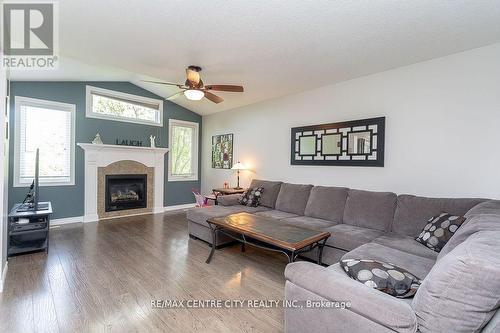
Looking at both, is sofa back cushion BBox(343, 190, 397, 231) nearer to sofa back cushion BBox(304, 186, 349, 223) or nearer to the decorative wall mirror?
sofa back cushion BBox(304, 186, 349, 223)

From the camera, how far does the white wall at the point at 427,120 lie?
2.63m

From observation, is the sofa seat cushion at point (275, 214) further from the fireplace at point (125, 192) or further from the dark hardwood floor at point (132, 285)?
the fireplace at point (125, 192)

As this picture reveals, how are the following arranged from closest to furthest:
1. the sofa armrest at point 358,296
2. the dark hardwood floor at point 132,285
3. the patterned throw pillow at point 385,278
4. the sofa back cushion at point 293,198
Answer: the sofa armrest at point 358,296 < the patterned throw pillow at point 385,278 < the dark hardwood floor at point 132,285 < the sofa back cushion at point 293,198

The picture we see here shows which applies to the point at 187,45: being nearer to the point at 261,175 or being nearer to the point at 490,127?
the point at 261,175

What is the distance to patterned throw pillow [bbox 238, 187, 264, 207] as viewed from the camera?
4.31 metres

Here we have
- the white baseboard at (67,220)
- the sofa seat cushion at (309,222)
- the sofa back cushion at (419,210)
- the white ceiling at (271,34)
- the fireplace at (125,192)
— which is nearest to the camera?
the white ceiling at (271,34)

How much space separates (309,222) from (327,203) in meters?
0.47

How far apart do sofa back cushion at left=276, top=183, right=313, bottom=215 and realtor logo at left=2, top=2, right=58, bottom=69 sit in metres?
3.62

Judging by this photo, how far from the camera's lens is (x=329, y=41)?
8.54 feet

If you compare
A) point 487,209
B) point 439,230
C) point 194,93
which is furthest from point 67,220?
point 487,209

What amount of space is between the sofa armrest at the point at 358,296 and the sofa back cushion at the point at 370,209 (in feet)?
6.32

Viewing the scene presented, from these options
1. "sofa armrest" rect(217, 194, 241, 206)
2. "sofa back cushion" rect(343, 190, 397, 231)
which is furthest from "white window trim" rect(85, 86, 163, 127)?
"sofa back cushion" rect(343, 190, 397, 231)

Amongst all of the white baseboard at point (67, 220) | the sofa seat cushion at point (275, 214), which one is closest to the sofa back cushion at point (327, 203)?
the sofa seat cushion at point (275, 214)

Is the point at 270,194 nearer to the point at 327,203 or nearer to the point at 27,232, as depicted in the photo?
the point at 327,203
